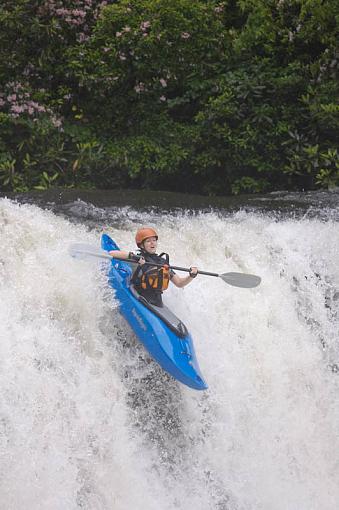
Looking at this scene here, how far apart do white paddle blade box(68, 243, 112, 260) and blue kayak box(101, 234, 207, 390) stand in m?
0.18

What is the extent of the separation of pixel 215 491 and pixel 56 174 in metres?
4.45

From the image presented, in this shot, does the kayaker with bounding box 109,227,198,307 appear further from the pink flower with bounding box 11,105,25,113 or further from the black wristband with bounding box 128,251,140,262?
the pink flower with bounding box 11,105,25,113

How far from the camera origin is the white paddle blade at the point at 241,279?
4.82 m

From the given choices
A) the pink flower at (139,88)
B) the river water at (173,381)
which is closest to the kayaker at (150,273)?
the river water at (173,381)

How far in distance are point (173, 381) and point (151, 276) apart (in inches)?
28.0

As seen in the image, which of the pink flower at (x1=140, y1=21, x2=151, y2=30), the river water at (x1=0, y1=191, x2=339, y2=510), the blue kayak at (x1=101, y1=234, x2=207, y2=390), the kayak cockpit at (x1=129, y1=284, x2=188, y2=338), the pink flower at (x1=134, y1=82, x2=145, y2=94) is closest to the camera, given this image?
the river water at (x1=0, y1=191, x2=339, y2=510)

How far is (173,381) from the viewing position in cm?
471

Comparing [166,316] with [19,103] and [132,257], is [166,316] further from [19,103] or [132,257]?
[19,103]

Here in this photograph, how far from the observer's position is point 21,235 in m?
4.99

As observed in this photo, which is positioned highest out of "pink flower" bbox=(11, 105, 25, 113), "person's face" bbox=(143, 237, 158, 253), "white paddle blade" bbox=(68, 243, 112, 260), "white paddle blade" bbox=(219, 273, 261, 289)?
"person's face" bbox=(143, 237, 158, 253)

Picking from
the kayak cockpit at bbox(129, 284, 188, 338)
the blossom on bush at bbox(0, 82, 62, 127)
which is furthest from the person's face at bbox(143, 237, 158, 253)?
the blossom on bush at bbox(0, 82, 62, 127)

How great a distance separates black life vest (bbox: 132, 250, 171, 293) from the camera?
182 inches

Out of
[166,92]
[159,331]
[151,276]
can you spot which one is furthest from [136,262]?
[166,92]

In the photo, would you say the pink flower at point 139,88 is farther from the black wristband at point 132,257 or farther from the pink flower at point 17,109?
the black wristband at point 132,257
